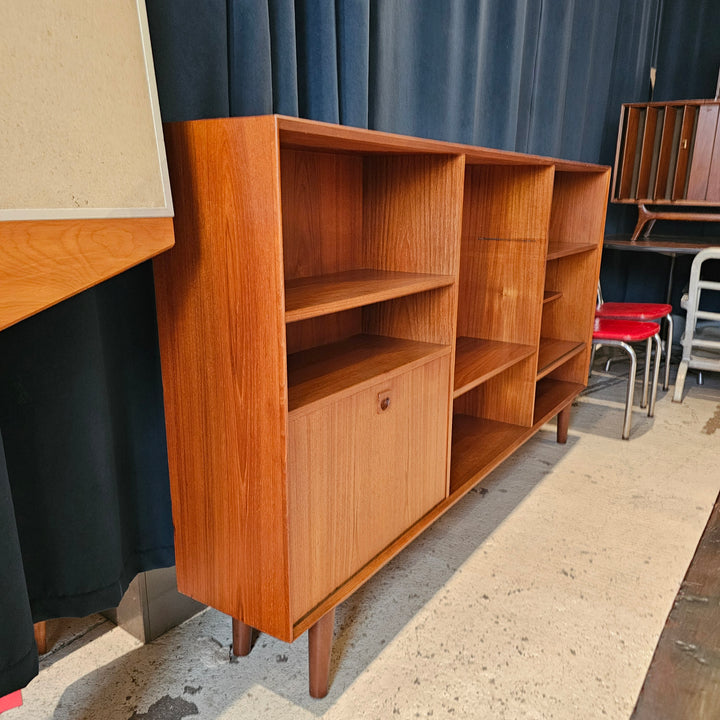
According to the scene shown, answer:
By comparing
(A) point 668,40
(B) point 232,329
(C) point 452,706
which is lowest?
(C) point 452,706

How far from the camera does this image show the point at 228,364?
1070mm

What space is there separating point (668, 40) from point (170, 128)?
3978 millimetres

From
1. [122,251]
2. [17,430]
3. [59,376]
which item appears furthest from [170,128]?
[17,430]

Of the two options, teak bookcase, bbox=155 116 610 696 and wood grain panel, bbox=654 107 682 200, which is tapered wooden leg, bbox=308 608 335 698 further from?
wood grain panel, bbox=654 107 682 200

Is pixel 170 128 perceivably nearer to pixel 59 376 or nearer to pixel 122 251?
pixel 122 251

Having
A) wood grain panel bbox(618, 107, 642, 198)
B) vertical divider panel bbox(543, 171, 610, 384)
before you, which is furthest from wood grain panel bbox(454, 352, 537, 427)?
wood grain panel bbox(618, 107, 642, 198)

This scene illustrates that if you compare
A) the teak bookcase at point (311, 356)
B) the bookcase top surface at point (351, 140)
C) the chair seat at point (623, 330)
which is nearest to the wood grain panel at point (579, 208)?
the chair seat at point (623, 330)

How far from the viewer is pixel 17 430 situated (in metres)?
1.13

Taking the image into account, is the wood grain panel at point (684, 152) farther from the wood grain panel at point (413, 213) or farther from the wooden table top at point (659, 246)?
the wood grain panel at point (413, 213)

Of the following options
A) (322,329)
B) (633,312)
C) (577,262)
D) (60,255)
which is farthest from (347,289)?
(633,312)

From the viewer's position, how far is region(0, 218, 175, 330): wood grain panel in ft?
2.51

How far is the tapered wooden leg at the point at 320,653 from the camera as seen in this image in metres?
1.20

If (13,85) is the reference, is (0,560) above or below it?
below

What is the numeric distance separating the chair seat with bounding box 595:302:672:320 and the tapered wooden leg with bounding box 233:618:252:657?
2.12 metres
